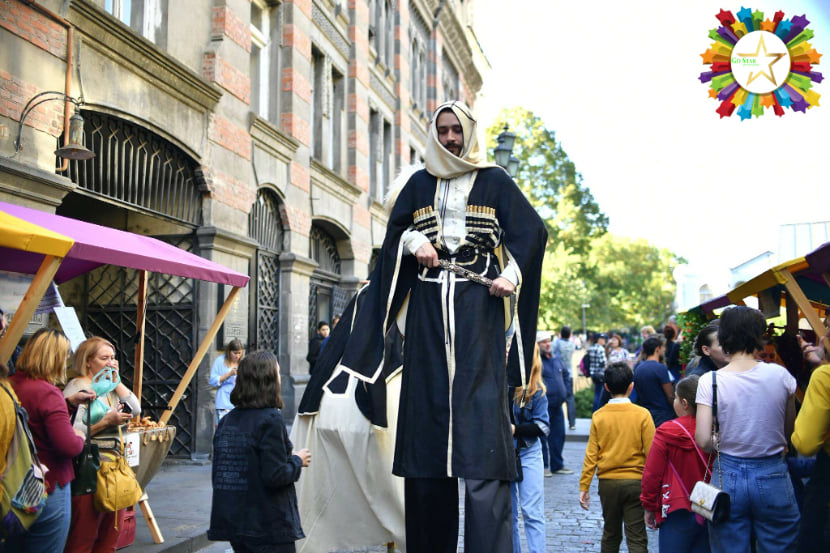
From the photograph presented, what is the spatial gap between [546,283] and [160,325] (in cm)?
3029

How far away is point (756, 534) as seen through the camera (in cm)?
378

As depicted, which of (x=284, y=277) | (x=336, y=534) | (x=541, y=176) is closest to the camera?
(x=336, y=534)

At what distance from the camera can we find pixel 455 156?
3.91m

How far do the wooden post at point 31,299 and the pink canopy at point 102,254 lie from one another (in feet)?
2.03

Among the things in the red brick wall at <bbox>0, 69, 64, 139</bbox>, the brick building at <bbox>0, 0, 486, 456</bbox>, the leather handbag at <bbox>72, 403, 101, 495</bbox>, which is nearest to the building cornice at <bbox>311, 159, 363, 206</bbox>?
the brick building at <bbox>0, 0, 486, 456</bbox>

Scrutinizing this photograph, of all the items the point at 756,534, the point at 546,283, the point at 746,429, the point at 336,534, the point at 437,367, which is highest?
the point at 546,283

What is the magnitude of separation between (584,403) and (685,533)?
1688 centimetres

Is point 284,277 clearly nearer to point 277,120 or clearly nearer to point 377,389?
point 277,120

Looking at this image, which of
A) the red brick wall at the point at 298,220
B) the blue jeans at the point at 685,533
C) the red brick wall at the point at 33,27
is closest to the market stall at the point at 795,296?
the blue jeans at the point at 685,533

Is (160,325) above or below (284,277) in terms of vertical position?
below

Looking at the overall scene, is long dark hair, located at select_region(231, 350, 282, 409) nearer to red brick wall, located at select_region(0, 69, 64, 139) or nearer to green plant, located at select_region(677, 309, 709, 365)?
red brick wall, located at select_region(0, 69, 64, 139)

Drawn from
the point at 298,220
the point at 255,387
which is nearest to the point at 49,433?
the point at 255,387

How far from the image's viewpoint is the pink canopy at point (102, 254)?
18.1ft

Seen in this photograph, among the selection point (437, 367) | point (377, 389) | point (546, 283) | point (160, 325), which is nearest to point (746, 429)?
point (437, 367)
